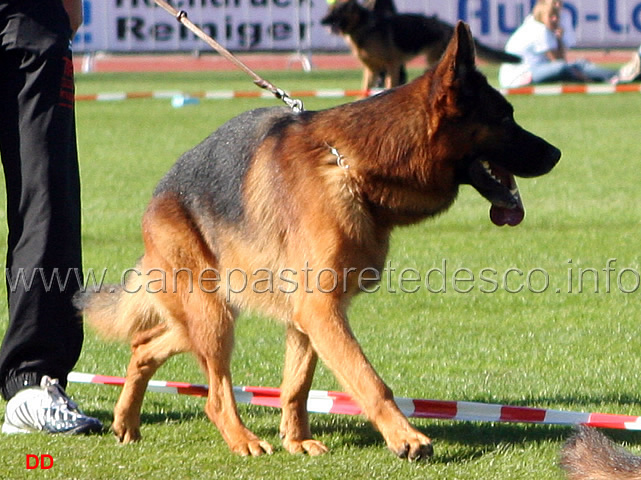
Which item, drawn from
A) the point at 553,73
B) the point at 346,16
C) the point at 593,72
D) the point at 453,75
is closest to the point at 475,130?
the point at 453,75

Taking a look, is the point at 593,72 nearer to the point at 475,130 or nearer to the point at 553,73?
the point at 553,73

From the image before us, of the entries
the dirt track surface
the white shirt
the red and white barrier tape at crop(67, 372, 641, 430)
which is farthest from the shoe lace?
the dirt track surface

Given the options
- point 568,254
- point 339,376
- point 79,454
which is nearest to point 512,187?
point 339,376

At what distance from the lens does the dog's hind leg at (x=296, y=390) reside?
4250 mm

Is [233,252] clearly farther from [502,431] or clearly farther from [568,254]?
[568,254]

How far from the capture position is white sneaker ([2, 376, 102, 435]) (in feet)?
14.1

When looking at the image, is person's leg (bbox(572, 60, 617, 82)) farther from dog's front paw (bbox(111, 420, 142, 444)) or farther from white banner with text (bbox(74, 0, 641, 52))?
dog's front paw (bbox(111, 420, 142, 444))

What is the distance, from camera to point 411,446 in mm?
3619

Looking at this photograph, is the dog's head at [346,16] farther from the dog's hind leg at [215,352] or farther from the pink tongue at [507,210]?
the dog's hind leg at [215,352]

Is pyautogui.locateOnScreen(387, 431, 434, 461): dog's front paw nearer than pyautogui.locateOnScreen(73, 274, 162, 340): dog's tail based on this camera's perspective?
Yes

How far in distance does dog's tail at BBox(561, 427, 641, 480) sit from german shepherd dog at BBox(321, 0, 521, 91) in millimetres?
15238

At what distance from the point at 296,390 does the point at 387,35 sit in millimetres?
14506

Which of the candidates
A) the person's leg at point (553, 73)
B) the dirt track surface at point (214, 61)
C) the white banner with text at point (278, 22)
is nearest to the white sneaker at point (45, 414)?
the person's leg at point (553, 73)

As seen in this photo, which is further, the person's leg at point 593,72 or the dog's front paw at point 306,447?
the person's leg at point 593,72
